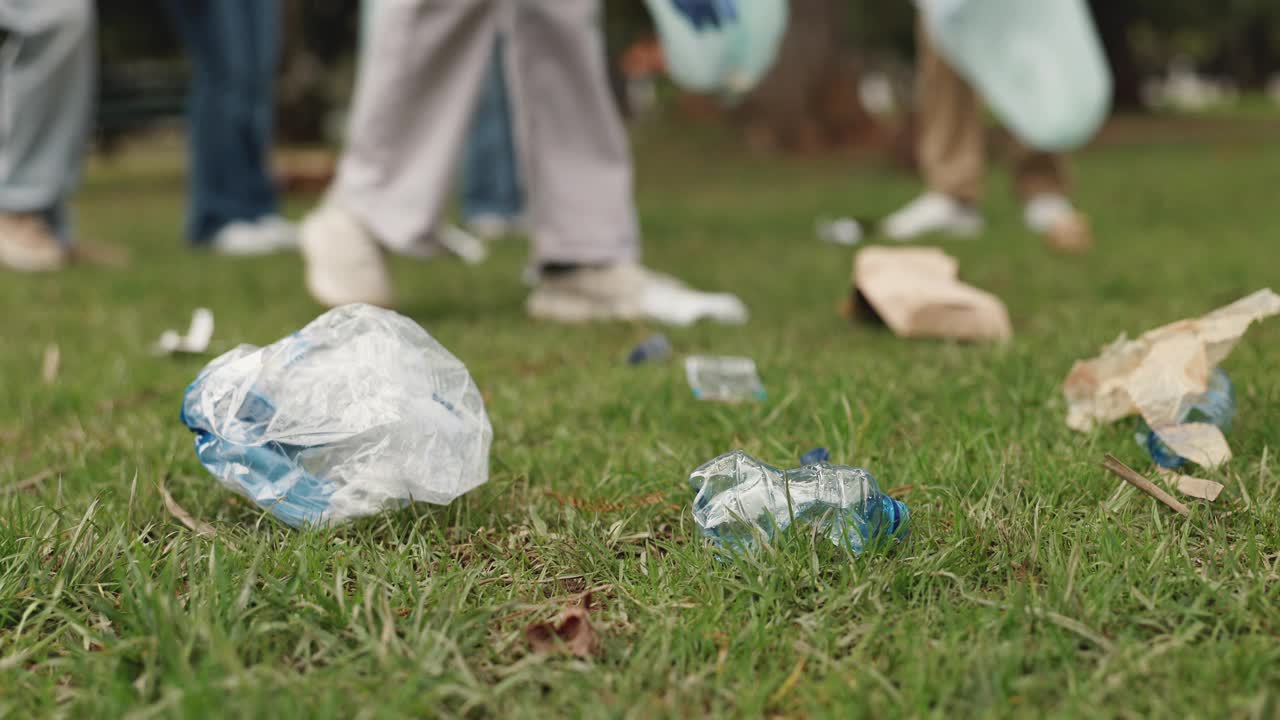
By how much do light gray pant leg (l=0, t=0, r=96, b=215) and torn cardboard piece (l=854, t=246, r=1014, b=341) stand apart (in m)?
3.55

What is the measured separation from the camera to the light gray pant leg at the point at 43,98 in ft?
15.9

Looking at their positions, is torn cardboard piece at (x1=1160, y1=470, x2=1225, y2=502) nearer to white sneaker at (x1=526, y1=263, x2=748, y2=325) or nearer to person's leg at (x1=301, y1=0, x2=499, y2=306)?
white sneaker at (x1=526, y1=263, x2=748, y2=325)

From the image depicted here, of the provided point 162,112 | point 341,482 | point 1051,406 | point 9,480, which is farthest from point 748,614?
point 162,112

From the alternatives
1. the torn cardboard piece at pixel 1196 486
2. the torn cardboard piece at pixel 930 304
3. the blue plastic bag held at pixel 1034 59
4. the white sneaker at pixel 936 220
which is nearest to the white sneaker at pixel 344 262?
the torn cardboard piece at pixel 930 304

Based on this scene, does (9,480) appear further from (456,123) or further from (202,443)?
(456,123)

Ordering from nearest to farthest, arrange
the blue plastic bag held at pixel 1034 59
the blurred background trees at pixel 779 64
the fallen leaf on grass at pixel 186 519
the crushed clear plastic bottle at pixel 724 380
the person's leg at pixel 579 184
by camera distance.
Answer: the fallen leaf on grass at pixel 186 519 < the crushed clear plastic bottle at pixel 724 380 < the person's leg at pixel 579 184 < the blue plastic bag held at pixel 1034 59 < the blurred background trees at pixel 779 64

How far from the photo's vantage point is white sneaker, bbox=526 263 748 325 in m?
3.42

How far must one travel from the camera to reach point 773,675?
1196 mm

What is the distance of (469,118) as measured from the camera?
3.37m

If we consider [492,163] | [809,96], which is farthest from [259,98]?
[809,96]

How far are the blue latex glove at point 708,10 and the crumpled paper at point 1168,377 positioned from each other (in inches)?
46.3

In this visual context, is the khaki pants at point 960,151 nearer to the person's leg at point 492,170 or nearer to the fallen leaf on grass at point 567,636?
the person's leg at point 492,170

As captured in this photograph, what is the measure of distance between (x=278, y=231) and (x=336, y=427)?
4.87 metres

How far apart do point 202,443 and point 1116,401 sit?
1.37m
